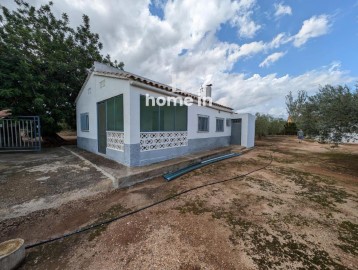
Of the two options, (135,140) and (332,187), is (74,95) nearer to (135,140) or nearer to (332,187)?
(135,140)

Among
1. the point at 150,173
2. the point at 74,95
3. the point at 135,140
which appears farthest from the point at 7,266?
the point at 74,95

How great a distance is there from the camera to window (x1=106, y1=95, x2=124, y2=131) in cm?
594

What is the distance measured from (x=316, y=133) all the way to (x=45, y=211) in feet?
36.1

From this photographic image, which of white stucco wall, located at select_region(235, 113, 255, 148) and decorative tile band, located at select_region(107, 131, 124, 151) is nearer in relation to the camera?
decorative tile band, located at select_region(107, 131, 124, 151)

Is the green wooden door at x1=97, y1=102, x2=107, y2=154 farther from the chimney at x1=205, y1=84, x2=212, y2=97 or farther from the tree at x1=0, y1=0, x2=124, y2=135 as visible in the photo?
the chimney at x1=205, y1=84, x2=212, y2=97

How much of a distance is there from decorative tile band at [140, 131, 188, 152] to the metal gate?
300 inches

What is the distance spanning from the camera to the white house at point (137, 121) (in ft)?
18.1

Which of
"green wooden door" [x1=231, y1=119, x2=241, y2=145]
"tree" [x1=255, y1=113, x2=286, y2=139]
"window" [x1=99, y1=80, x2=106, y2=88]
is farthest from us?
"tree" [x1=255, y1=113, x2=286, y2=139]

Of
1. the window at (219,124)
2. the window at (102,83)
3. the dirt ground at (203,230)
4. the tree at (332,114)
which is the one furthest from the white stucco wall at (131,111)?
the tree at (332,114)

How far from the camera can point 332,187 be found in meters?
4.84

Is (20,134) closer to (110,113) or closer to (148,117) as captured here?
(110,113)

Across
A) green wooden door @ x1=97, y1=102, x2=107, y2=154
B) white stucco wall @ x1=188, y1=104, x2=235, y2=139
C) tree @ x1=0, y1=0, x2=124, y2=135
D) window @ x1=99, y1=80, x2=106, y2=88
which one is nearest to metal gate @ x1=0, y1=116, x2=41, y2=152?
tree @ x1=0, y1=0, x2=124, y2=135

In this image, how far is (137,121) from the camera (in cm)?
552

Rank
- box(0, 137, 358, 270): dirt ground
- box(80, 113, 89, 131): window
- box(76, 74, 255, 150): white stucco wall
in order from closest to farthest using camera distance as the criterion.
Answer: box(0, 137, 358, 270): dirt ground, box(76, 74, 255, 150): white stucco wall, box(80, 113, 89, 131): window
